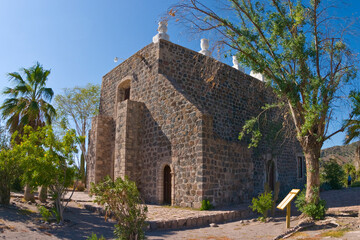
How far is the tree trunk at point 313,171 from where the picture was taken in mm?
8164

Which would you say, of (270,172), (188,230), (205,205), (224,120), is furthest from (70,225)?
(270,172)

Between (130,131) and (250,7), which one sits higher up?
(250,7)

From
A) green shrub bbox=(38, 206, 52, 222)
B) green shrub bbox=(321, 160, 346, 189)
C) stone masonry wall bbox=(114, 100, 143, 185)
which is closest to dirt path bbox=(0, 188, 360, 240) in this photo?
green shrub bbox=(38, 206, 52, 222)

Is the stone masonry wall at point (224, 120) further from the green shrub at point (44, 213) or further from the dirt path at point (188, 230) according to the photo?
the green shrub at point (44, 213)

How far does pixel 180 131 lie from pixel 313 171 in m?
5.07

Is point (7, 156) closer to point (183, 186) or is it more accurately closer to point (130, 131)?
point (130, 131)

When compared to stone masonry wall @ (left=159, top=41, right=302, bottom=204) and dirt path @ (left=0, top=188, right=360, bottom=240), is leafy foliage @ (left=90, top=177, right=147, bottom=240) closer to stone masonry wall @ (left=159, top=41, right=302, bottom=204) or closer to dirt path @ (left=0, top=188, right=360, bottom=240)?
dirt path @ (left=0, top=188, right=360, bottom=240)

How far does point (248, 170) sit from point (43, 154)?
8.53 m

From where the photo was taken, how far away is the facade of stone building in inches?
435

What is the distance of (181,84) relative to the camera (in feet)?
44.3

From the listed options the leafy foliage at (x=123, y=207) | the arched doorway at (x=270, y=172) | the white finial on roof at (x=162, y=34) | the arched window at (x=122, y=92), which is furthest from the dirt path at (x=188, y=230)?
the white finial on roof at (x=162, y=34)

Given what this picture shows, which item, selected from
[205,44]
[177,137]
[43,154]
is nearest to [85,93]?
[205,44]

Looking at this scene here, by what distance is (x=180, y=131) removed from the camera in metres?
11.6

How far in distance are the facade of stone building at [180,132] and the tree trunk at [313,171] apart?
3.48 metres
